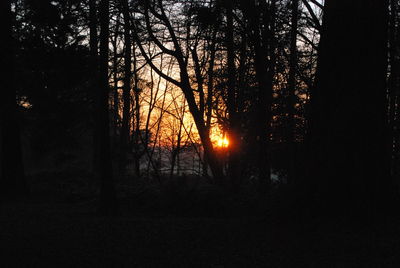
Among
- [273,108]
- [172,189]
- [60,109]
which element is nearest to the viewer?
[172,189]

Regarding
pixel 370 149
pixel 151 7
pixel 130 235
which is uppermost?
pixel 151 7

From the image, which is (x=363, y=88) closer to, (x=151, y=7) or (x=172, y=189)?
(x=172, y=189)

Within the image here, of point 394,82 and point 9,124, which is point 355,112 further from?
point 9,124

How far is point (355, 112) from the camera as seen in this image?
24.0 ft

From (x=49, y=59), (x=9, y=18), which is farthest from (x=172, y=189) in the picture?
(x=49, y=59)

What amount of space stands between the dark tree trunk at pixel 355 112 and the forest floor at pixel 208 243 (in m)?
0.52

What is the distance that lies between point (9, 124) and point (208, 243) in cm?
1123

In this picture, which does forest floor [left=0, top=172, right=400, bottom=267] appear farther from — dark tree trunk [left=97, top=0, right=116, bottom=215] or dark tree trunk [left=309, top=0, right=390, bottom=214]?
dark tree trunk [left=97, top=0, right=116, bottom=215]

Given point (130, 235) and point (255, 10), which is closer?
point (130, 235)

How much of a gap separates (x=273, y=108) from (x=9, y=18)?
386 inches

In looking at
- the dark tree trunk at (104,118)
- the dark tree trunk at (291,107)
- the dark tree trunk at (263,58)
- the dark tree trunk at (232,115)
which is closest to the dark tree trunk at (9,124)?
the dark tree trunk at (104,118)

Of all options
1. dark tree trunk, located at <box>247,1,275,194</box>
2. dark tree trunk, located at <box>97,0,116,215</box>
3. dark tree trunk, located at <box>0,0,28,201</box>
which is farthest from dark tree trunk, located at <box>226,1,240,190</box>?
dark tree trunk, located at <box>0,0,28,201</box>

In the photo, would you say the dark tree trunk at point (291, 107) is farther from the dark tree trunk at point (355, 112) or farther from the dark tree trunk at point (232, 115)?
the dark tree trunk at point (355, 112)

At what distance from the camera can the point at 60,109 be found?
71.4 feet
